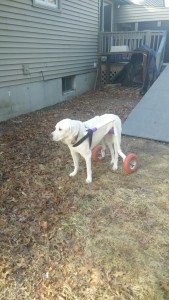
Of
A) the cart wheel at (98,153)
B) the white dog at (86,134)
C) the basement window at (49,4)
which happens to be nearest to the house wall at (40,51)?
Result: the basement window at (49,4)

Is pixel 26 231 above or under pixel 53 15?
under

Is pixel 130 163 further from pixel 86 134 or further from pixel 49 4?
pixel 49 4

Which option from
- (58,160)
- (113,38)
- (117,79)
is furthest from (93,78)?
(58,160)

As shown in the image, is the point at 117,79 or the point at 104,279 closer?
the point at 104,279

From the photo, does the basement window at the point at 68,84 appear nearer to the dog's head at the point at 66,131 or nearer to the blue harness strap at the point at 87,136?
the blue harness strap at the point at 87,136

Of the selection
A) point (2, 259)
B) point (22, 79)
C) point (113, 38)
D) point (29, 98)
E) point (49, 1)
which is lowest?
point (2, 259)

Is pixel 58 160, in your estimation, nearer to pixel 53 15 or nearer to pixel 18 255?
pixel 18 255

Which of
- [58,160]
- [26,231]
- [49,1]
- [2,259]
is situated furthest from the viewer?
[49,1]

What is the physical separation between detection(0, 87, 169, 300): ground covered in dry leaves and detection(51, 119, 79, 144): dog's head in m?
0.82

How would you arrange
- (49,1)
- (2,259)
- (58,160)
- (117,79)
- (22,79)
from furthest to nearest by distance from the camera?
1. (117,79)
2. (49,1)
3. (22,79)
4. (58,160)
5. (2,259)

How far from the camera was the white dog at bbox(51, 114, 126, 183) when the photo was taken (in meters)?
3.03

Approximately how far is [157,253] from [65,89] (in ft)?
26.8

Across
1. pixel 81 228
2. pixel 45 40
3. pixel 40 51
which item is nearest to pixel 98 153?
pixel 81 228

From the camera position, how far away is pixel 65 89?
9.77 metres
